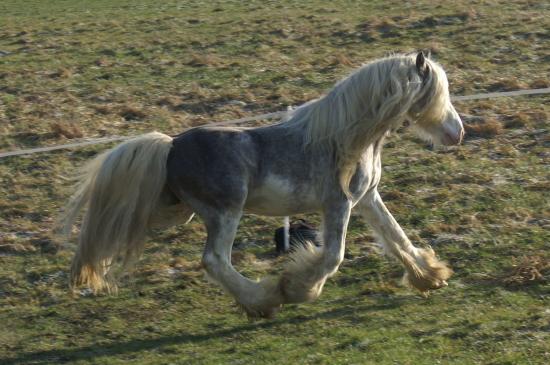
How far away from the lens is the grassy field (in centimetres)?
785

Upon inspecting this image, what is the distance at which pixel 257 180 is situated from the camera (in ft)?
26.2

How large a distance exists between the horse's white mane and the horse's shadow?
0.98 meters

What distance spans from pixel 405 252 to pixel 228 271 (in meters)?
1.52

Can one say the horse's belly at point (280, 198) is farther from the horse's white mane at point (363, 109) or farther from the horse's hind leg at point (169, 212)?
the horse's hind leg at point (169, 212)

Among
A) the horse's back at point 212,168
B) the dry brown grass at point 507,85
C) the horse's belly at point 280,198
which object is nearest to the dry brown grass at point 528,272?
the horse's belly at point 280,198

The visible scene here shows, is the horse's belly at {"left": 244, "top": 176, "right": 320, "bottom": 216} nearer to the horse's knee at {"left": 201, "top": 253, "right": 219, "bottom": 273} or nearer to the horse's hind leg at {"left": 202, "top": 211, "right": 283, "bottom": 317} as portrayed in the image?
the horse's hind leg at {"left": 202, "top": 211, "right": 283, "bottom": 317}

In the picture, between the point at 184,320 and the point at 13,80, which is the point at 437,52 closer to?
the point at 13,80

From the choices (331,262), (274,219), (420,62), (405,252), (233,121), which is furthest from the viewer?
(233,121)

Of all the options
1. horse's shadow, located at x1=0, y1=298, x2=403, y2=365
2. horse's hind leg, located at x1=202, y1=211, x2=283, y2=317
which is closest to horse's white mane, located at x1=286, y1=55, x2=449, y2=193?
horse's hind leg, located at x1=202, y1=211, x2=283, y2=317

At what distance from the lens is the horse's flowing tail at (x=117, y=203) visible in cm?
786

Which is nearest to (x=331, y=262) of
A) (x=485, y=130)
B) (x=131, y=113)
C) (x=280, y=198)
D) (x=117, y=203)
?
(x=280, y=198)

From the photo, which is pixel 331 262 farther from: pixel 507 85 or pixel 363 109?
pixel 507 85

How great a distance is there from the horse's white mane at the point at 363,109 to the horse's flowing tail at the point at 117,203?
1114 mm

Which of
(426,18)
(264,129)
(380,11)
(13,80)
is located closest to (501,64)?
(426,18)
